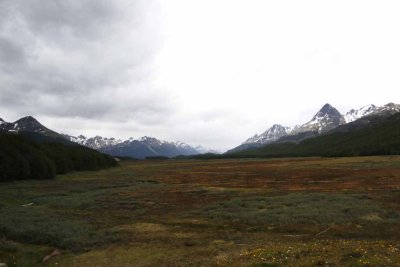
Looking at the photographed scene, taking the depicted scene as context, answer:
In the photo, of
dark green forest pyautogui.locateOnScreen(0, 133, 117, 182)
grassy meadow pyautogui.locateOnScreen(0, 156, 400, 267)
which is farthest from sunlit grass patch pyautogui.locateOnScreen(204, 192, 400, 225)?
dark green forest pyautogui.locateOnScreen(0, 133, 117, 182)

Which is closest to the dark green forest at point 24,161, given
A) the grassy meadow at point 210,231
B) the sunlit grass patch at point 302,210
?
the grassy meadow at point 210,231

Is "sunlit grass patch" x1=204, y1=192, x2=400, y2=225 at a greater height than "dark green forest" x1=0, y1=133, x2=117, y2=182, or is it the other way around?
"dark green forest" x1=0, y1=133, x2=117, y2=182

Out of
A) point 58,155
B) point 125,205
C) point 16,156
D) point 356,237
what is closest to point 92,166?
point 58,155

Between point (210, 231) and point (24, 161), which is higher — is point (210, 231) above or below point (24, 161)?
below

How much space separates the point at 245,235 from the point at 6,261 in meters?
16.3

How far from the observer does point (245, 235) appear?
98.0 ft

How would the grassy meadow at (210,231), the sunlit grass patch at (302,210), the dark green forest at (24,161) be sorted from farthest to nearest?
1. the dark green forest at (24,161)
2. the sunlit grass patch at (302,210)
3. the grassy meadow at (210,231)

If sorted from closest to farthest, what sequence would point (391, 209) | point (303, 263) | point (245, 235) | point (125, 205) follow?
point (303, 263) → point (245, 235) → point (391, 209) → point (125, 205)

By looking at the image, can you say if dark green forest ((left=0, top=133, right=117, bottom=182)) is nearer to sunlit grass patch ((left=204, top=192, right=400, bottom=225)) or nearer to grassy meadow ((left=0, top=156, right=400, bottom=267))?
grassy meadow ((left=0, top=156, right=400, bottom=267))

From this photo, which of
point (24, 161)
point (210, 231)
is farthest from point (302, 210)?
point (24, 161)

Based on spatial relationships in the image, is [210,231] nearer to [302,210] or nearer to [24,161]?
[302,210]

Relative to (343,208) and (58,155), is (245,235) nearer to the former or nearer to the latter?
(343,208)

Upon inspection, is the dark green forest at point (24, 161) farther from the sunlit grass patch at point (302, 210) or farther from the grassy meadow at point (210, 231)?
the sunlit grass patch at point (302, 210)

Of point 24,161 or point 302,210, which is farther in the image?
point 24,161
